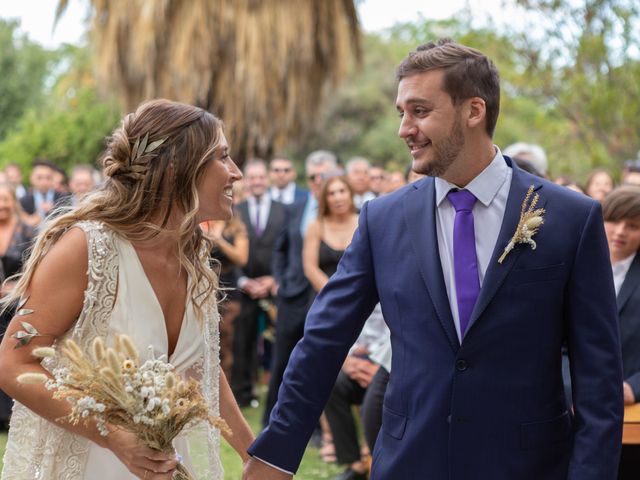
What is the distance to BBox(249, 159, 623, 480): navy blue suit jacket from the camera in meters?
3.30

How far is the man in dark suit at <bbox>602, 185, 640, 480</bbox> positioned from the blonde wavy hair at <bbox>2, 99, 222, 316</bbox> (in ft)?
8.23

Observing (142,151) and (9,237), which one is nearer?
(142,151)

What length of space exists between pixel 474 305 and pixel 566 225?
0.41m

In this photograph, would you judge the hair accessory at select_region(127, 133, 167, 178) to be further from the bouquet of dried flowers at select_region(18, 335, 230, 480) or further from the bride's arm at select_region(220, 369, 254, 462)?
the bride's arm at select_region(220, 369, 254, 462)

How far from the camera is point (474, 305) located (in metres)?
3.36

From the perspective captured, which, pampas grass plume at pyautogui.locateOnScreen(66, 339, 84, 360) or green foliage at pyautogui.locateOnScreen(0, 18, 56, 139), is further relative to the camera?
green foliage at pyautogui.locateOnScreen(0, 18, 56, 139)

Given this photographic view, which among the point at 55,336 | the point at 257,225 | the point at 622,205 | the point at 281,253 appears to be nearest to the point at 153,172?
the point at 55,336

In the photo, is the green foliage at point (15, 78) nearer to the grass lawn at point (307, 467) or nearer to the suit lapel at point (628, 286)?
the grass lawn at point (307, 467)

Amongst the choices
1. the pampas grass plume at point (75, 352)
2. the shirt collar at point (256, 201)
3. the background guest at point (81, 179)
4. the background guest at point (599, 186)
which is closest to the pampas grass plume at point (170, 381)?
the pampas grass plume at point (75, 352)

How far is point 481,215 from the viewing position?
3.50 meters

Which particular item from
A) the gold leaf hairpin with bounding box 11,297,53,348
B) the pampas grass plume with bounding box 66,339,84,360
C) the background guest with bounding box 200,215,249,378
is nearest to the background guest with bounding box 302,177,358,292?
the background guest with bounding box 200,215,249,378

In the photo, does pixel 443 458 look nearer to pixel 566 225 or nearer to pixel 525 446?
pixel 525 446

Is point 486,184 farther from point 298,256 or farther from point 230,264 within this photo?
point 230,264

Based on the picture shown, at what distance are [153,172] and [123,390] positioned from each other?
929 mm
